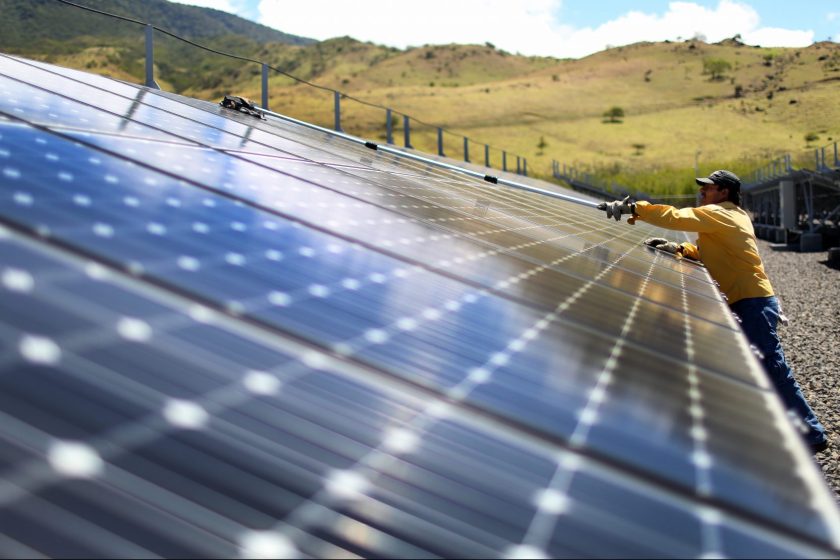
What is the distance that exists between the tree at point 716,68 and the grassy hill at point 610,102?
0.99 ft

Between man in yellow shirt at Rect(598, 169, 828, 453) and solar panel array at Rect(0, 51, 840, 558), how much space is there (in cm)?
325

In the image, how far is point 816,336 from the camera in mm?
16766

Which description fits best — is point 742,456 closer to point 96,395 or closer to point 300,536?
point 300,536

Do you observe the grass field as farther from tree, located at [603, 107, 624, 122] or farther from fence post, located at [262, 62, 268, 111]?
fence post, located at [262, 62, 268, 111]

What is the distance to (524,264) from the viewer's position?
5.14 metres

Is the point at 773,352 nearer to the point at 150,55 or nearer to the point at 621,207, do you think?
the point at 621,207

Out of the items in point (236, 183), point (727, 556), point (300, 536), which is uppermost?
point (236, 183)

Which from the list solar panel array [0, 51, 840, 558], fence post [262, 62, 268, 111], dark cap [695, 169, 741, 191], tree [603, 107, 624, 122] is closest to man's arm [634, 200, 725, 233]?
dark cap [695, 169, 741, 191]

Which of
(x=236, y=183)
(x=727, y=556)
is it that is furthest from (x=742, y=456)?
(x=236, y=183)

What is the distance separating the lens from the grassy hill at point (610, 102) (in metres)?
97.8

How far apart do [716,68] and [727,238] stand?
6654 inches

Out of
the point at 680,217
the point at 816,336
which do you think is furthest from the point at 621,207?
the point at 816,336

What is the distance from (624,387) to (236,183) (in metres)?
2.97

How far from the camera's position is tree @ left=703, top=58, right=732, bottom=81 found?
157 m
